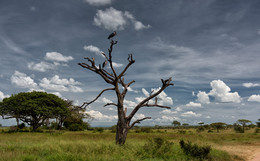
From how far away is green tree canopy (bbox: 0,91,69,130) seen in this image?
33344 millimetres

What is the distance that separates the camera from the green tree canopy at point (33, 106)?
33.3 m

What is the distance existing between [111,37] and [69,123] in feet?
154

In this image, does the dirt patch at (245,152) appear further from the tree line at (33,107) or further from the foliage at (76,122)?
the foliage at (76,122)

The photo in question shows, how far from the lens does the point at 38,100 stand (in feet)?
116

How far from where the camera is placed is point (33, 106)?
32969 millimetres

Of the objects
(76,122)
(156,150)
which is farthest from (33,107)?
(156,150)

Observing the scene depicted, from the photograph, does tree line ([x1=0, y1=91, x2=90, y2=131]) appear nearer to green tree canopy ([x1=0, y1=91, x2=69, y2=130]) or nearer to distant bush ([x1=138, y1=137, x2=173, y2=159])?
green tree canopy ([x1=0, y1=91, x2=69, y2=130])

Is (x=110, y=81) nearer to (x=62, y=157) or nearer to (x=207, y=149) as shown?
(x=62, y=157)

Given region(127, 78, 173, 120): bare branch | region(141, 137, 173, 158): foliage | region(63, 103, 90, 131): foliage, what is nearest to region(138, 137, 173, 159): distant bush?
region(141, 137, 173, 158): foliage

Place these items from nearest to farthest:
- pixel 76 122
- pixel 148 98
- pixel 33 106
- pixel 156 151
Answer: pixel 156 151
pixel 148 98
pixel 33 106
pixel 76 122

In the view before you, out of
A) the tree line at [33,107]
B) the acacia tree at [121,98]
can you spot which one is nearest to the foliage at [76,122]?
the tree line at [33,107]

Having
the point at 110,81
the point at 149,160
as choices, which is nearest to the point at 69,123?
the point at 110,81

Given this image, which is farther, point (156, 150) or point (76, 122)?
point (76, 122)

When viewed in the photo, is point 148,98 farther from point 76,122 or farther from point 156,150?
point 76,122
